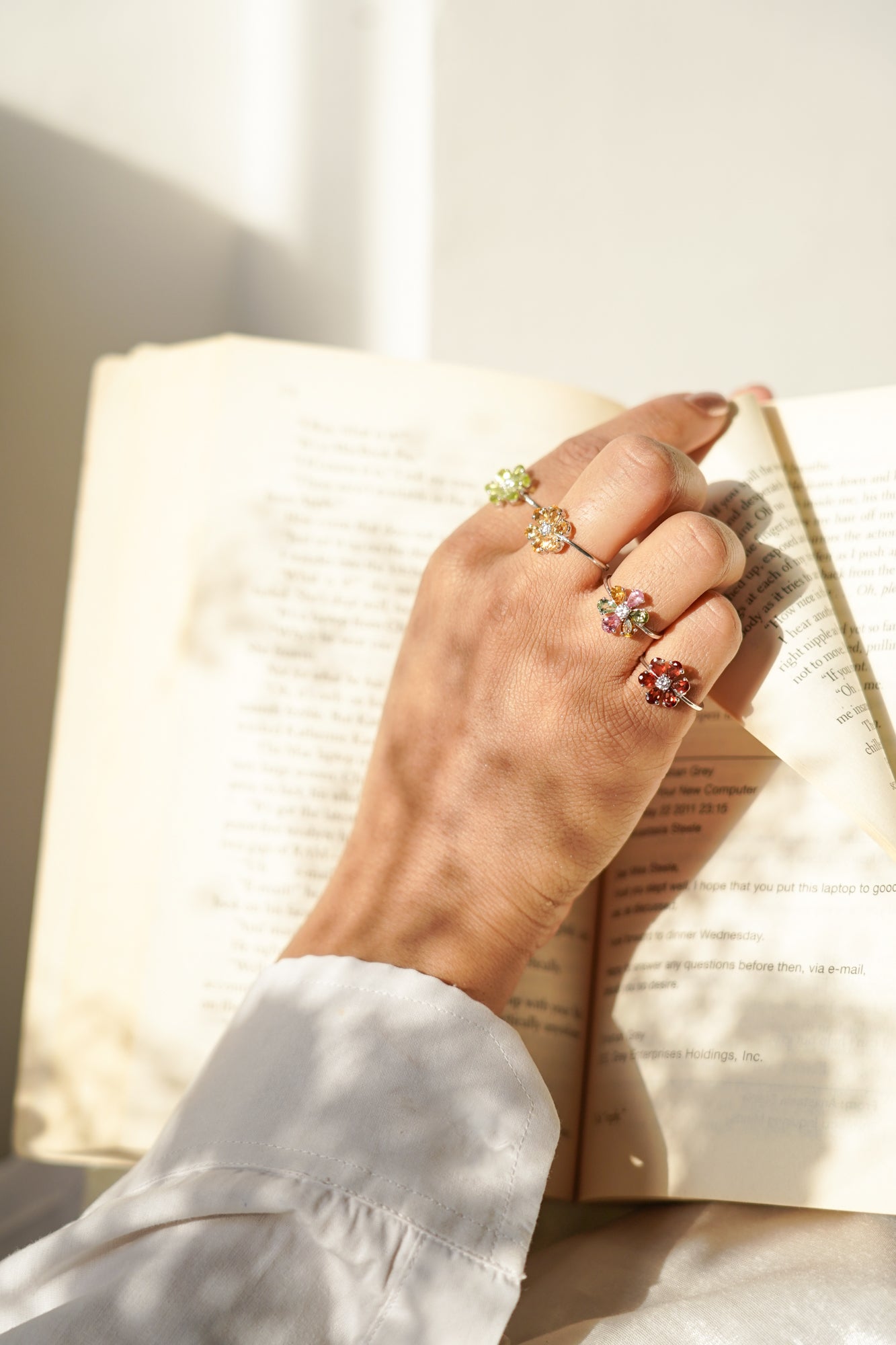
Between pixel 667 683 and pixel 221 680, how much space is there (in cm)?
45

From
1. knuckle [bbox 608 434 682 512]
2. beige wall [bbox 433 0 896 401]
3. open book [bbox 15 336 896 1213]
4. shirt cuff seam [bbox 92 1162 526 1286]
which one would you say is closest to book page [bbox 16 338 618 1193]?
open book [bbox 15 336 896 1213]

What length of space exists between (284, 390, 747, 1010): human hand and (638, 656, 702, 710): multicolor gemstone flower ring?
0.03 feet

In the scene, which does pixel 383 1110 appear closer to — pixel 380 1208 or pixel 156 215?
pixel 380 1208

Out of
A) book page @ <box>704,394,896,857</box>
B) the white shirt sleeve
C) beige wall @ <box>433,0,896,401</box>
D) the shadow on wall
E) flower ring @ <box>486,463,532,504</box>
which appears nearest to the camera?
the white shirt sleeve

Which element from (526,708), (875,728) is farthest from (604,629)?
(875,728)

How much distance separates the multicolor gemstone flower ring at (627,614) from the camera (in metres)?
0.73

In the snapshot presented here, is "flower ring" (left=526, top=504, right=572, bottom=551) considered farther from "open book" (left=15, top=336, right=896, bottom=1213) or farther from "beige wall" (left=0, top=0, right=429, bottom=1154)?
"beige wall" (left=0, top=0, right=429, bottom=1154)

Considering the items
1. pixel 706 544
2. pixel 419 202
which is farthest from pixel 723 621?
pixel 419 202

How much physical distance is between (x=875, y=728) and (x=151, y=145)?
1217mm

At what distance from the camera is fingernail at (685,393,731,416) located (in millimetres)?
849

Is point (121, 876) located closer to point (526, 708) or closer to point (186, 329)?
point (526, 708)

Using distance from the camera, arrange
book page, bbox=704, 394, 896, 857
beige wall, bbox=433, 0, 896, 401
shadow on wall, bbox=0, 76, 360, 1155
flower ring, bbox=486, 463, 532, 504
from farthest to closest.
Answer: beige wall, bbox=433, 0, 896, 401 → shadow on wall, bbox=0, 76, 360, 1155 → flower ring, bbox=486, 463, 532, 504 → book page, bbox=704, 394, 896, 857

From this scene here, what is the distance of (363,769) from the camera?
920 mm

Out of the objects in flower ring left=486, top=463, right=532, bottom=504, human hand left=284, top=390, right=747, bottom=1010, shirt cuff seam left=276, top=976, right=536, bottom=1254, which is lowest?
shirt cuff seam left=276, top=976, right=536, bottom=1254
